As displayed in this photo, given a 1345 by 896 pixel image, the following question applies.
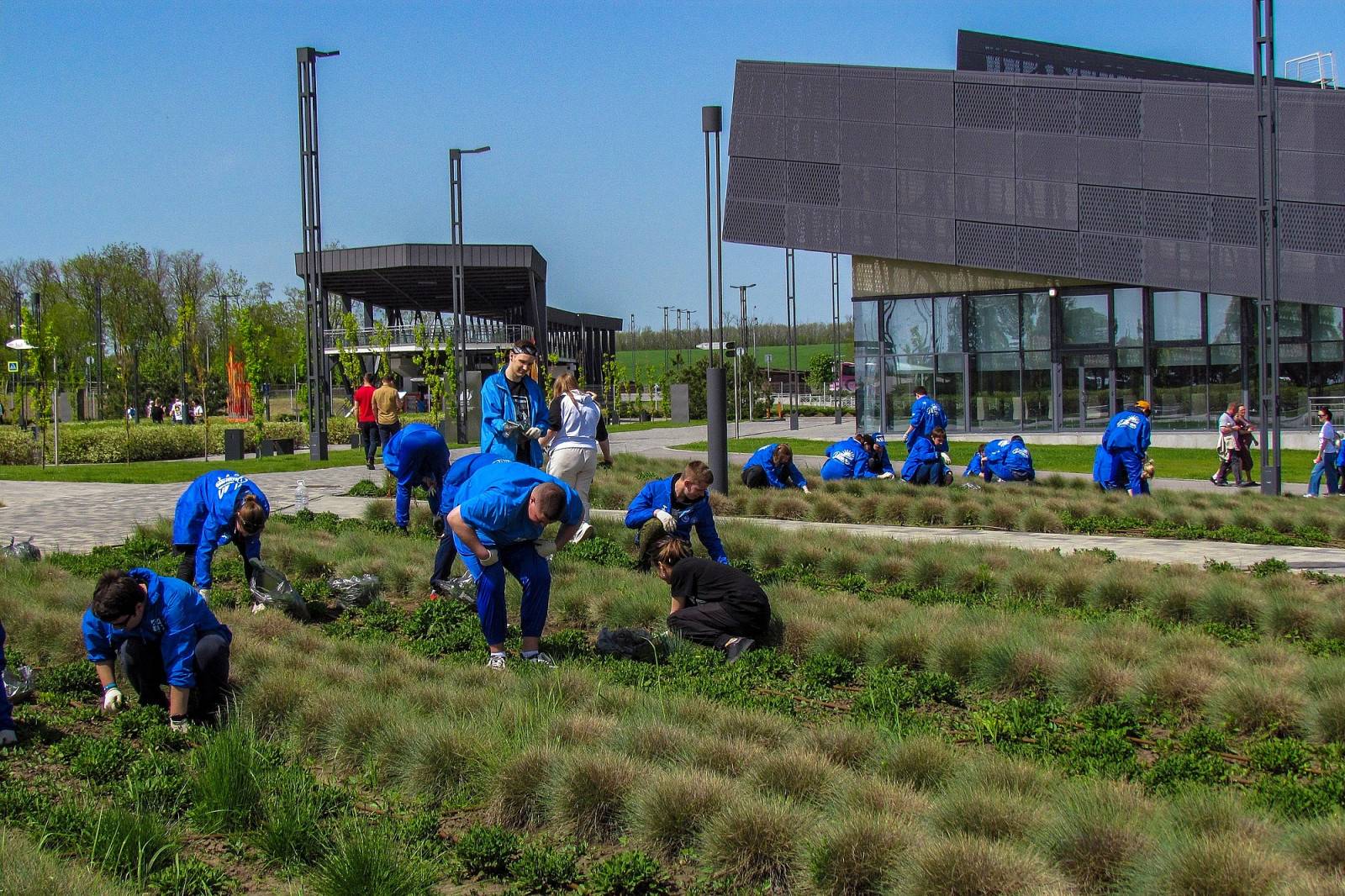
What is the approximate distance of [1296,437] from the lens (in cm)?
3525

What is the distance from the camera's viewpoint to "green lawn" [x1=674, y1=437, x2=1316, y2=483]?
2553 cm

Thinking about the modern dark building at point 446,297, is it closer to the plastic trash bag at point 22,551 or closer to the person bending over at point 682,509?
the plastic trash bag at point 22,551

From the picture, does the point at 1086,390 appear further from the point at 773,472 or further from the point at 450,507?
the point at 450,507

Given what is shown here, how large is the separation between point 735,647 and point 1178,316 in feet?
109

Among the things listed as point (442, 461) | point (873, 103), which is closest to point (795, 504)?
point (442, 461)

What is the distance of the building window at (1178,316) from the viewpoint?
36.8 m

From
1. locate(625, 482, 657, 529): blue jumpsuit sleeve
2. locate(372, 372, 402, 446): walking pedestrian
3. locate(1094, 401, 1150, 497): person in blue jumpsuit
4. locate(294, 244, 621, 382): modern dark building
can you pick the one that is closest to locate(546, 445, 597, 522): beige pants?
locate(625, 482, 657, 529): blue jumpsuit sleeve

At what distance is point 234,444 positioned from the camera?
1094 inches

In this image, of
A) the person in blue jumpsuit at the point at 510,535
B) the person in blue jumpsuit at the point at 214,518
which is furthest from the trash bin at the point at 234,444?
the person in blue jumpsuit at the point at 510,535

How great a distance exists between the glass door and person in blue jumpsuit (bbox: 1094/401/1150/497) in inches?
813

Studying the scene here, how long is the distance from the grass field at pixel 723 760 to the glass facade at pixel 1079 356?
99.2 feet

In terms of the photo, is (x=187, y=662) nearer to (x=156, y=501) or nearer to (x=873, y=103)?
(x=156, y=501)

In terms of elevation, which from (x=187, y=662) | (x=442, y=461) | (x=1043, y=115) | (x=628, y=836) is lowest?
(x=628, y=836)

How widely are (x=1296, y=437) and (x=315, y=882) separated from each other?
120 feet
